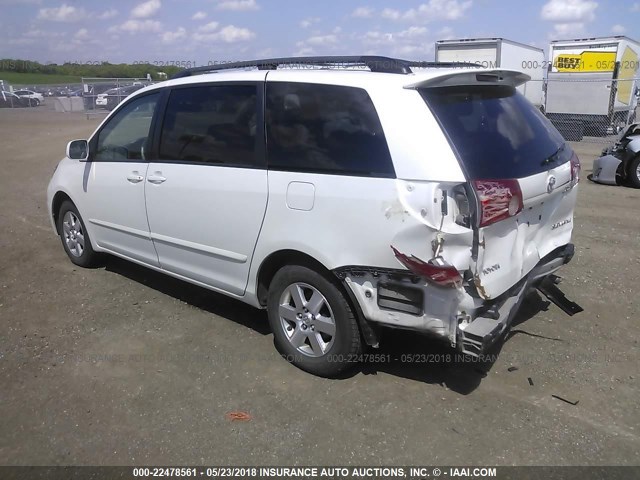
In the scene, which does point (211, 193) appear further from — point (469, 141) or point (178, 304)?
point (469, 141)

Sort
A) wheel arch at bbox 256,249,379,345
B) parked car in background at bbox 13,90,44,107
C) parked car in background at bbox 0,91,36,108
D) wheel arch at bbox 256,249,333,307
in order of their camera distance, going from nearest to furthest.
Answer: wheel arch at bbox 256,249,379,345 < wheel arch at bbox 256,249,333,307 < parked car in background at bbox 0,91,36,108 < parked car in background at bbox 13,90,44,107

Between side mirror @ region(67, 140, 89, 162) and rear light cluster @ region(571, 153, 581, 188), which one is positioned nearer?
rear light cluster @ region(571, 153, 581, 188)

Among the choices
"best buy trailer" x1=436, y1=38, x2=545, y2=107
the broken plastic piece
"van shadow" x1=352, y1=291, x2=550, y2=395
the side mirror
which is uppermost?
"best buy trailer" x1=436, y1=38, x2=545, y2=107

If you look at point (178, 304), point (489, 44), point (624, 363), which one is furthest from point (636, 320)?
point (489, 44)

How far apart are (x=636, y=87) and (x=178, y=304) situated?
847 inches

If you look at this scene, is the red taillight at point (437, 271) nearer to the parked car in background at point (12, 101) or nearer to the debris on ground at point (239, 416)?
the debris on ground at point (239, 416)

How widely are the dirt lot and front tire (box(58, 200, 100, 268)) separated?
0.41 m

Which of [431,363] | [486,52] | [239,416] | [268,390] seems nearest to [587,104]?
[486,52]

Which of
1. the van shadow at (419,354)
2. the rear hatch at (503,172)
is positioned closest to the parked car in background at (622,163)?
the van shadow at (419,354)

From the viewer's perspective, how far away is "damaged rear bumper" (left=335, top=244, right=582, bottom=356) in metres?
2.99

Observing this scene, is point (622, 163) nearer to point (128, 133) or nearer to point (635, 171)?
point (635, 171)

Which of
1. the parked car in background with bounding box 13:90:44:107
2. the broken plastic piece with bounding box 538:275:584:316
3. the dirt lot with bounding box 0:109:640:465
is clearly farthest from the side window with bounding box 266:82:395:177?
the parked car in background with bounding box 13:90:44:107

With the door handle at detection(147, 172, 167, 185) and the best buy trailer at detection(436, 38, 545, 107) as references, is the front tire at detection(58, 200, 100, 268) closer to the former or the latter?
the door handle at detection(147, 172, 167, 185)

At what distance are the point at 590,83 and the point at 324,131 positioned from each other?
18.3 metres
